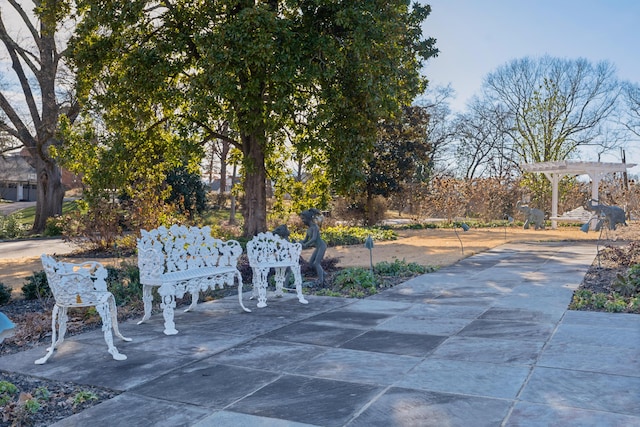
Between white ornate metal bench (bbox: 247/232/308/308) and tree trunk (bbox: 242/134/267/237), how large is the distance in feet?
23.0

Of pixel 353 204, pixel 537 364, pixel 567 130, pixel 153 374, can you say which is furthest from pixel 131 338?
pixel 567 130

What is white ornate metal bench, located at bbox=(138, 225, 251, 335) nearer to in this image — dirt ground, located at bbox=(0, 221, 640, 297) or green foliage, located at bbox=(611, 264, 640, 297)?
dirt ground, located at bbox=(0, 221, 640, 297)

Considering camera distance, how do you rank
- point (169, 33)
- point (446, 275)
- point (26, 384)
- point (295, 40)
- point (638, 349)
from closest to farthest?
point (26, 384) < point (638, 349) < point (446, 275) < point (295, 40) < point (169, 33)

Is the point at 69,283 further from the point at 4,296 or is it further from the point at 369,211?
the point at 369,211

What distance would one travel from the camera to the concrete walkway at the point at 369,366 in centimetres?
358

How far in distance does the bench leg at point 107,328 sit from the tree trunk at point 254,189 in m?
9.62

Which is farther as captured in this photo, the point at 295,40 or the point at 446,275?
the point at 295,40

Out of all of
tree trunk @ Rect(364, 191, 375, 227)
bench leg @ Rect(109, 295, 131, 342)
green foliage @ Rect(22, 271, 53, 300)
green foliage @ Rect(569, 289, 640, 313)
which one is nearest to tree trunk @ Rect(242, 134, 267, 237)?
green foliage @ Rect(22, 271, 53, 300)

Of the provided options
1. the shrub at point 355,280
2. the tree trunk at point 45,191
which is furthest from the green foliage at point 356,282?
the tree trunk at point 45,191

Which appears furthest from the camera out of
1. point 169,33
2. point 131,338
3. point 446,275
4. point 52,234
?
point 52,234

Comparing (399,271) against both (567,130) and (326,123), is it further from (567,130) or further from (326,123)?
(567,130)

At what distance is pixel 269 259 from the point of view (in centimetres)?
759

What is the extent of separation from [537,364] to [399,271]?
18.3ft

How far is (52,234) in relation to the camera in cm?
2231
